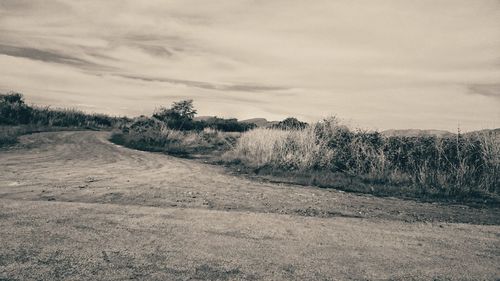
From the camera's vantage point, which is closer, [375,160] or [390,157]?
[375,160]

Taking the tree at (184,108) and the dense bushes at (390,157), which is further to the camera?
the tree at (184,108)

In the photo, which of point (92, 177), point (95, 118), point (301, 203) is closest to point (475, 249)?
point (301, 203)

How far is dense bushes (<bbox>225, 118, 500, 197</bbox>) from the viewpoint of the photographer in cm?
1145

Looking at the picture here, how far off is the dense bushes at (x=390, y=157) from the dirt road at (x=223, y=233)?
302 centimetres

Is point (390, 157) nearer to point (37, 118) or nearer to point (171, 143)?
point (171, 143)

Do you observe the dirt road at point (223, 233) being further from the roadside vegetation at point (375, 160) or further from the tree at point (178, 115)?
the tree at point (178, 115)

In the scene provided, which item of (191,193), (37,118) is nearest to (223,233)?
(191,193)

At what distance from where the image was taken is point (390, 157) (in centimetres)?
1344

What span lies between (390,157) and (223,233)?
977cm

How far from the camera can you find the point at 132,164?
12.7m

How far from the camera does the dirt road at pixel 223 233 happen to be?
387cm

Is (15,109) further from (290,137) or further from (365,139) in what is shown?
(365,139)

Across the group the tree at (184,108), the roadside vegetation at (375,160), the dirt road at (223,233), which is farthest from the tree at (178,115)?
the dirt road at (223,233)

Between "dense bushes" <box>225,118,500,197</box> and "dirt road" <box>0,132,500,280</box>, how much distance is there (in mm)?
3020
